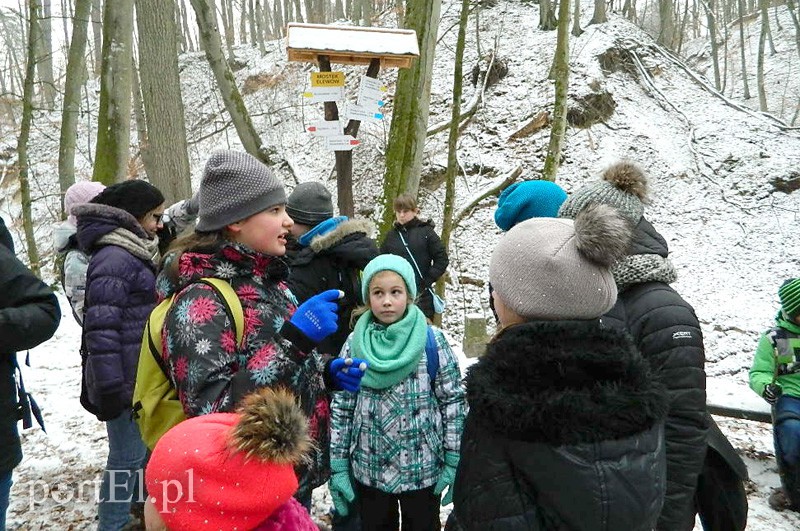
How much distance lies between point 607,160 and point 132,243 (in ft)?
36.2

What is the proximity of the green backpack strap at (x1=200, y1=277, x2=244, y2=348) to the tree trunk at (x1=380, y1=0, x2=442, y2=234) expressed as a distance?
4.49 metres

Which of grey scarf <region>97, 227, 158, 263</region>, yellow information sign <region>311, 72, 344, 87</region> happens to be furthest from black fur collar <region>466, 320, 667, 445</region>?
yellow information sign <region>311, 72, 344, 87</region>

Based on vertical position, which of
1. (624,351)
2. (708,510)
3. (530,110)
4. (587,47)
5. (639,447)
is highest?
(587,47)

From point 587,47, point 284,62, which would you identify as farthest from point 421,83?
point 284,62

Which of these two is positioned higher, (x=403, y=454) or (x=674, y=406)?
(x=674, y=406)

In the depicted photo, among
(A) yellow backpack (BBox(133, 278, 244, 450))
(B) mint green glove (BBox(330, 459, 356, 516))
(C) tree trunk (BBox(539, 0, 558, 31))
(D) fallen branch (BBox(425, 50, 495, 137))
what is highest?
(C) tree trunk (BBox(539, 0, 558, 31))

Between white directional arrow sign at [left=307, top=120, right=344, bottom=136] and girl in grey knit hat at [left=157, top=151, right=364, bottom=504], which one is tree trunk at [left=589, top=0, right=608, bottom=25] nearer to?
white directional arrow sign at [left=307, top=120, right=344, bottom=136]

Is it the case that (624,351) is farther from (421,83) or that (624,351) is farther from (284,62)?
(284,62)

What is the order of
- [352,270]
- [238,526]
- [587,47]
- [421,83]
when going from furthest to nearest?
1. [587,47]
2. [421,83]
3. [352,270]
4. [238,526]

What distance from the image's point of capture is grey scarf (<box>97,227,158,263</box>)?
2736 mm


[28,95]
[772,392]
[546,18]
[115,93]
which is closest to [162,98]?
[115,93]

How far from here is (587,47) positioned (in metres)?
13.7

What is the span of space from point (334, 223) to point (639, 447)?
2302 millimetres

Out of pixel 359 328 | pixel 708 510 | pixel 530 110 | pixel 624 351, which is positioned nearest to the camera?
pixel 624 351
